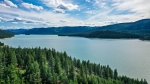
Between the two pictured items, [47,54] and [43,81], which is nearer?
[43,81]

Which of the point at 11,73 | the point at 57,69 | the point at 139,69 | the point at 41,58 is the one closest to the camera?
the point at 11,73

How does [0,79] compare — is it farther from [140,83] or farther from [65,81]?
[140,83]

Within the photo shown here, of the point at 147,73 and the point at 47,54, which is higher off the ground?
the point at 47,54

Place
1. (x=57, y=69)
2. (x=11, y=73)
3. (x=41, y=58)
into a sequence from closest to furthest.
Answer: (x=11, y=73) < (x=57, y=69) < (x=41, y=58)

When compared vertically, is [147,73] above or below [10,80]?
below

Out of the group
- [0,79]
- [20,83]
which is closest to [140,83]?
[20,83]

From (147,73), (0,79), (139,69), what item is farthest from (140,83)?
(0,79)

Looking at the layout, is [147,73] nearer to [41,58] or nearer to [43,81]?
[41,58]

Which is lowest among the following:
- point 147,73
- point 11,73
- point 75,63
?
point 147,73

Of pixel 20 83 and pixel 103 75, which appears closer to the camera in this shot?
pixel 20 83
